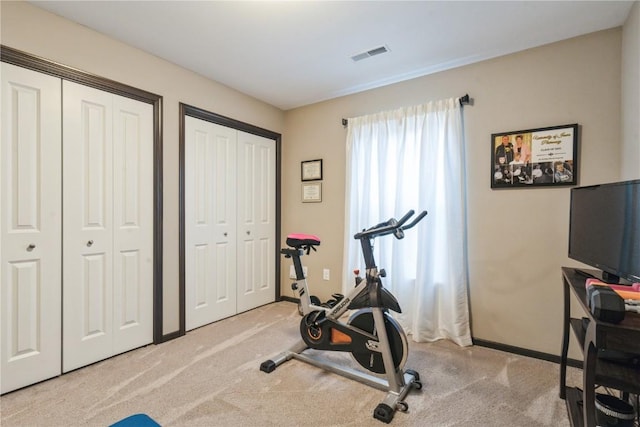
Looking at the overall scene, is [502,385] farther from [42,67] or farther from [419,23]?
[42,67]

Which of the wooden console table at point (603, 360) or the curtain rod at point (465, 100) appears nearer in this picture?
the wooden console table at point (603, 360)

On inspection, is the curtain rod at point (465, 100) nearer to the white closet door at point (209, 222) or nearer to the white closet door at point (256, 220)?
the white closet door at point (256, 220)

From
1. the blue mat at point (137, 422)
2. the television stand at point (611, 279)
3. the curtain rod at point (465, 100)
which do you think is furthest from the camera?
the curtain rod at point (465, 100)

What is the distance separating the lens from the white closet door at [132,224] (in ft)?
7.73

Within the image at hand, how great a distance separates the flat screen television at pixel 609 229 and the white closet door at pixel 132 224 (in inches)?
119

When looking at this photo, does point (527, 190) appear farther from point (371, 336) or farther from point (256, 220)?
point (256, 220)

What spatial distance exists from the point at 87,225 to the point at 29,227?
1.03 feet

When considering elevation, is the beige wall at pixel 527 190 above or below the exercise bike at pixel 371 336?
above

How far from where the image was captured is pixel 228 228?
3225 millimetres

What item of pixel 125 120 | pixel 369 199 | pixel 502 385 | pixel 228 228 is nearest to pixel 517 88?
pixel 369 199

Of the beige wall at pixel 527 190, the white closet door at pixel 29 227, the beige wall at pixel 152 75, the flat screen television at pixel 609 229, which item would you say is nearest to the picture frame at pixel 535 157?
the beige wall at pixel 527 190

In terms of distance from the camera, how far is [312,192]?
361cm

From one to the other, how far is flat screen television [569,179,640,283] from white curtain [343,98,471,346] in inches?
34.3

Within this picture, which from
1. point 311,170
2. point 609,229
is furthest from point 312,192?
point 609,229
